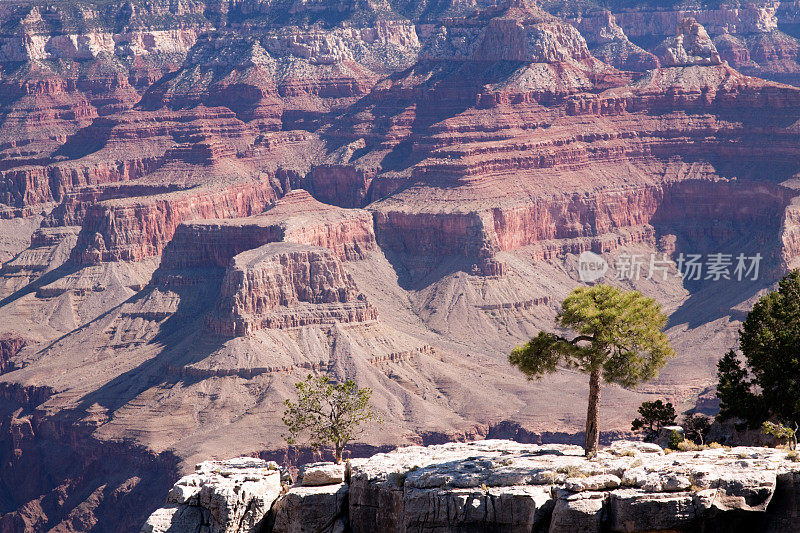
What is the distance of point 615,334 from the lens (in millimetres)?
71312

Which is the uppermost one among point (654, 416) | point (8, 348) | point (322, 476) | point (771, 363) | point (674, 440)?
point (771, 363)

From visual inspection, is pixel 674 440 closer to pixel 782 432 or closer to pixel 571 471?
pixel 782 432

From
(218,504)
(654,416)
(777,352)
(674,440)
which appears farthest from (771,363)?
(218,504)

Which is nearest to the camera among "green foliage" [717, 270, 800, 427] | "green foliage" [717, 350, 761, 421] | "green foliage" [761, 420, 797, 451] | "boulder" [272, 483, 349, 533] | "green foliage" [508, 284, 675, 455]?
"boulder" [272, 483, 349, 533]

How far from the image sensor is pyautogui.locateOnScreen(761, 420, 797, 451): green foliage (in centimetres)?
6975

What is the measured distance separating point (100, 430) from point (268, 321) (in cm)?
2320

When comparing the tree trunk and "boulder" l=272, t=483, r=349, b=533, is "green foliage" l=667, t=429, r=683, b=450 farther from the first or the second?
"boulder" l=272, t=483, r=349, b=533

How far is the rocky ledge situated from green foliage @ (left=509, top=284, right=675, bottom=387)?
398 cm

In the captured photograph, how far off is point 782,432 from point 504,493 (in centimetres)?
1506

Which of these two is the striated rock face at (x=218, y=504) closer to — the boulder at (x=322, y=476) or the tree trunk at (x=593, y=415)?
the boulder at (x=322, y=476)

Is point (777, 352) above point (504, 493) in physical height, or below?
above

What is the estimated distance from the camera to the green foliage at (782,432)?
6975cm

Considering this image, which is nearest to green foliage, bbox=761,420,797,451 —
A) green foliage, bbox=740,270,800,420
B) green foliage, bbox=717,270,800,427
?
green foliage, bbox=740,270,800,420

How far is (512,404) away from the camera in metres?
164
